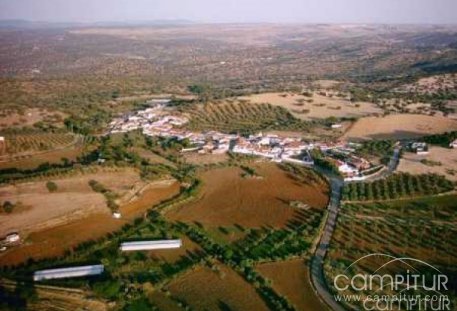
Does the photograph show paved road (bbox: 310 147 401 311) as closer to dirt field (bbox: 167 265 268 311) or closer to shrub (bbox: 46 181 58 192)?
dirt field (bbox: 167 265 268 311)

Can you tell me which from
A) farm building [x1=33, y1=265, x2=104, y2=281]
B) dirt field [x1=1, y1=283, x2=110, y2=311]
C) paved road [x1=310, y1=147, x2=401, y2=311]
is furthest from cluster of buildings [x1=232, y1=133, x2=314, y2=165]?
dirt field [x1=1, y1=283, x2=110, y2=311]

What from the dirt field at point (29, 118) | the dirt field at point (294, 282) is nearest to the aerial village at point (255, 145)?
the dirt field at point (29, 118)

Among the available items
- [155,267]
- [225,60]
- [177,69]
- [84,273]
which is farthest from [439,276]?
[225,60]

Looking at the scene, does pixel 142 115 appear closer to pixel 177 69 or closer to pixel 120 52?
pixel 177 69

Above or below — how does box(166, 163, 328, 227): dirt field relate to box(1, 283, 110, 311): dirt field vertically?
below

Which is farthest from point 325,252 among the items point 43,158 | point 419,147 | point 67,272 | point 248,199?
point 43,158

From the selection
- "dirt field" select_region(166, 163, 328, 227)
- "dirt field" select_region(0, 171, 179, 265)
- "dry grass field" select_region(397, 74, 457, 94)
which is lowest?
"dry grass field" select_region(397, 74, 457, 94)

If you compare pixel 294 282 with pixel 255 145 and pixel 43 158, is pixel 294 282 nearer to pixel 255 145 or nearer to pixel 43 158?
pixel 255 145
